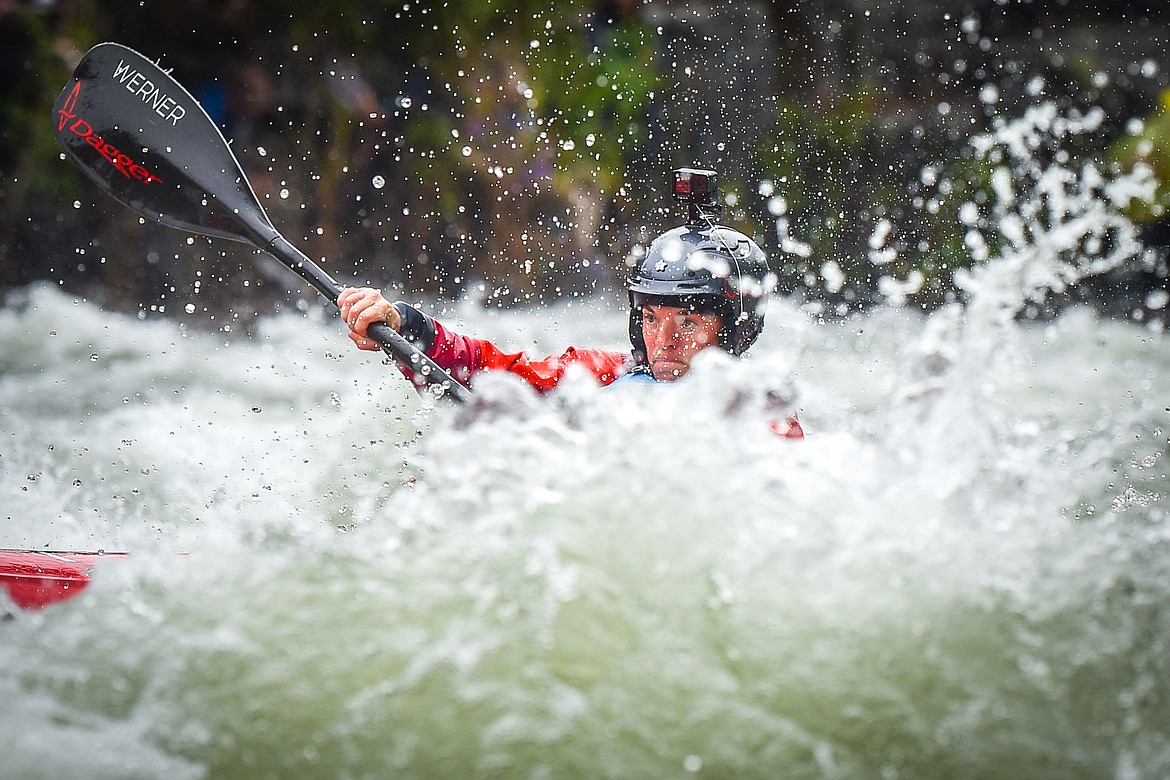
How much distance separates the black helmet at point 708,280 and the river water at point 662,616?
28 cm

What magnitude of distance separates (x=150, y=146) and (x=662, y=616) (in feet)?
6.50

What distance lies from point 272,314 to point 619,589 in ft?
17.9

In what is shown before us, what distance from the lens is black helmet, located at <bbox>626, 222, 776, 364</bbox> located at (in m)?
2.53

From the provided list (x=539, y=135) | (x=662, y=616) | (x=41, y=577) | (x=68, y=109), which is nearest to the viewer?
(x=662, y=616)

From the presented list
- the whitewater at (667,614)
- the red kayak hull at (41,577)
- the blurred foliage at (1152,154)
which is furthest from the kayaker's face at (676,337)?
the blurred foliage at (1152,154)

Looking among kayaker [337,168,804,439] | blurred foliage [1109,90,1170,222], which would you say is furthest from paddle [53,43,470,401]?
blurred foliage [1109,90,1170,222]

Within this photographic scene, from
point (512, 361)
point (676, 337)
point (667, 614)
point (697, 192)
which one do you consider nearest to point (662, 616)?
point (667, 614)

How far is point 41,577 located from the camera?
2240mm

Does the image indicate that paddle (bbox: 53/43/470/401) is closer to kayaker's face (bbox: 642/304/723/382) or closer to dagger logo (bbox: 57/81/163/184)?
dagger logo (bbox: 57/81/163/184)

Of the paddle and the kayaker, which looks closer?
the kayaker

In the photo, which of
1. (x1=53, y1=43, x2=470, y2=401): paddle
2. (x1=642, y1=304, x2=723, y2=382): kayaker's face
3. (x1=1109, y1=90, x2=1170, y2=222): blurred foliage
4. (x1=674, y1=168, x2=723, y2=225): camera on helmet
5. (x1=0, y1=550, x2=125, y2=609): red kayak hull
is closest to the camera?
(x1=0, y1=550, x2=125, y2=609): red kayak hull

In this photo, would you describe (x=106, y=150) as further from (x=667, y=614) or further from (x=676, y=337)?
(x=667, y=614)

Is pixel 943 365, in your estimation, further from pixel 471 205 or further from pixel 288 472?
pixel 471 205

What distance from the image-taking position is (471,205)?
728cm
